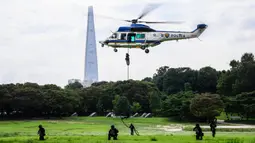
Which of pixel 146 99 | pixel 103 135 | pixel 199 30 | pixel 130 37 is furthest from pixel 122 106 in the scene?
pixel 199 30

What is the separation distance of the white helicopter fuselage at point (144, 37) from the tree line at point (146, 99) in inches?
2097

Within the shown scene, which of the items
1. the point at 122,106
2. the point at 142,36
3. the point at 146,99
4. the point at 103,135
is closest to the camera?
the point at 142,36

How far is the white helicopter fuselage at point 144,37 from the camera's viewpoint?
119 feet

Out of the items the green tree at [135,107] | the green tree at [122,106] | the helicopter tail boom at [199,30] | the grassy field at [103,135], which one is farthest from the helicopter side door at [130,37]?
the green tree at [135,107]

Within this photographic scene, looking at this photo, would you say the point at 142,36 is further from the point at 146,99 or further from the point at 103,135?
the point at 146,99

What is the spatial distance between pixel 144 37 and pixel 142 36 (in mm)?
176

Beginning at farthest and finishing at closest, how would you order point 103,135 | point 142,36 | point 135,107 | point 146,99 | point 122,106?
point 146,99
point 135,107
point 122,106
point 103,135
point 142,36

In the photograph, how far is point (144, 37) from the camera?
36000mm

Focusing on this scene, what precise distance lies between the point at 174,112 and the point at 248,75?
21.3m

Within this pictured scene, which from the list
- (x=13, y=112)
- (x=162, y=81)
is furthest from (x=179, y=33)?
(x=162, y=81)

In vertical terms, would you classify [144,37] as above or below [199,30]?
below

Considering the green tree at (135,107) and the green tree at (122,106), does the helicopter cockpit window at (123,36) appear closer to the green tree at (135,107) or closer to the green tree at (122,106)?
the green tree at (122,106)

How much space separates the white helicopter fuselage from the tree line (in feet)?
175

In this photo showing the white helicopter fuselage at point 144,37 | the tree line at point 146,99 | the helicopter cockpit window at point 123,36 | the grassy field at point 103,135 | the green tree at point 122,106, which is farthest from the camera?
the green tree at point 122,106
